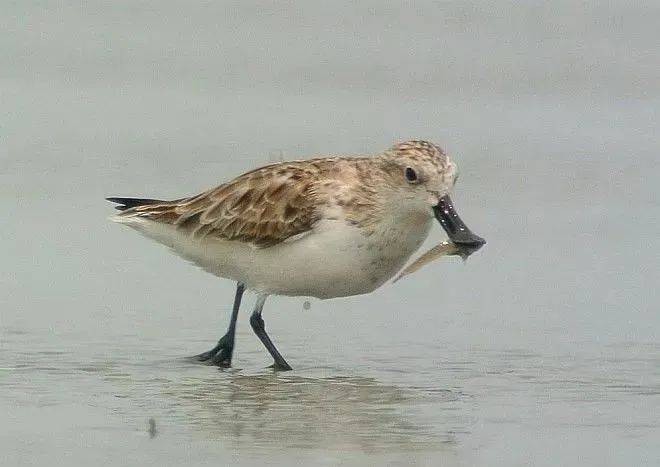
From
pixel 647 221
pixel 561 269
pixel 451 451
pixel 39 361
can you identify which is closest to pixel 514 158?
pixel 647 221

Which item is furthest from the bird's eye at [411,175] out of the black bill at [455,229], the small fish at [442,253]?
the small fish at [442,253]

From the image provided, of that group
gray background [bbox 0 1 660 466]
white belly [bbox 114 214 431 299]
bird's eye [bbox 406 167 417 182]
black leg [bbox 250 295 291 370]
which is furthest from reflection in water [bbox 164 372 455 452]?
bird's eye [bbox 406 167 417 182]

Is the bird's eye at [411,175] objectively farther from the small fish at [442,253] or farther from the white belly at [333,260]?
the small fish at [442,253]

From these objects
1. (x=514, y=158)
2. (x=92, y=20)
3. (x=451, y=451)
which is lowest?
(x=451, y=451)

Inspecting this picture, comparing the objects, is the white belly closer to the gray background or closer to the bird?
the bird

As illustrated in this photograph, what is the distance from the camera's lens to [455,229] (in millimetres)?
8195

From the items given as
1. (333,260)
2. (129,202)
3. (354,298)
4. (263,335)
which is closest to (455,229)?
(333,260)

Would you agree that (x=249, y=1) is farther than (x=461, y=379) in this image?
Yes

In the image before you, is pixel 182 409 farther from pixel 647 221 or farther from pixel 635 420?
pixel 647 221

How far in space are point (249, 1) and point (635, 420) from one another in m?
12.9

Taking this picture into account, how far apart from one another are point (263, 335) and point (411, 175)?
1.14m

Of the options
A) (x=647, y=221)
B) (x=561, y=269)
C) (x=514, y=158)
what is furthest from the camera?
(x=514, y=158)

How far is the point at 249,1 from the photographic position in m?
19.2

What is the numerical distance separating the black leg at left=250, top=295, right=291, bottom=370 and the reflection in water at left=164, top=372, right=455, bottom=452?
0.45 ft
